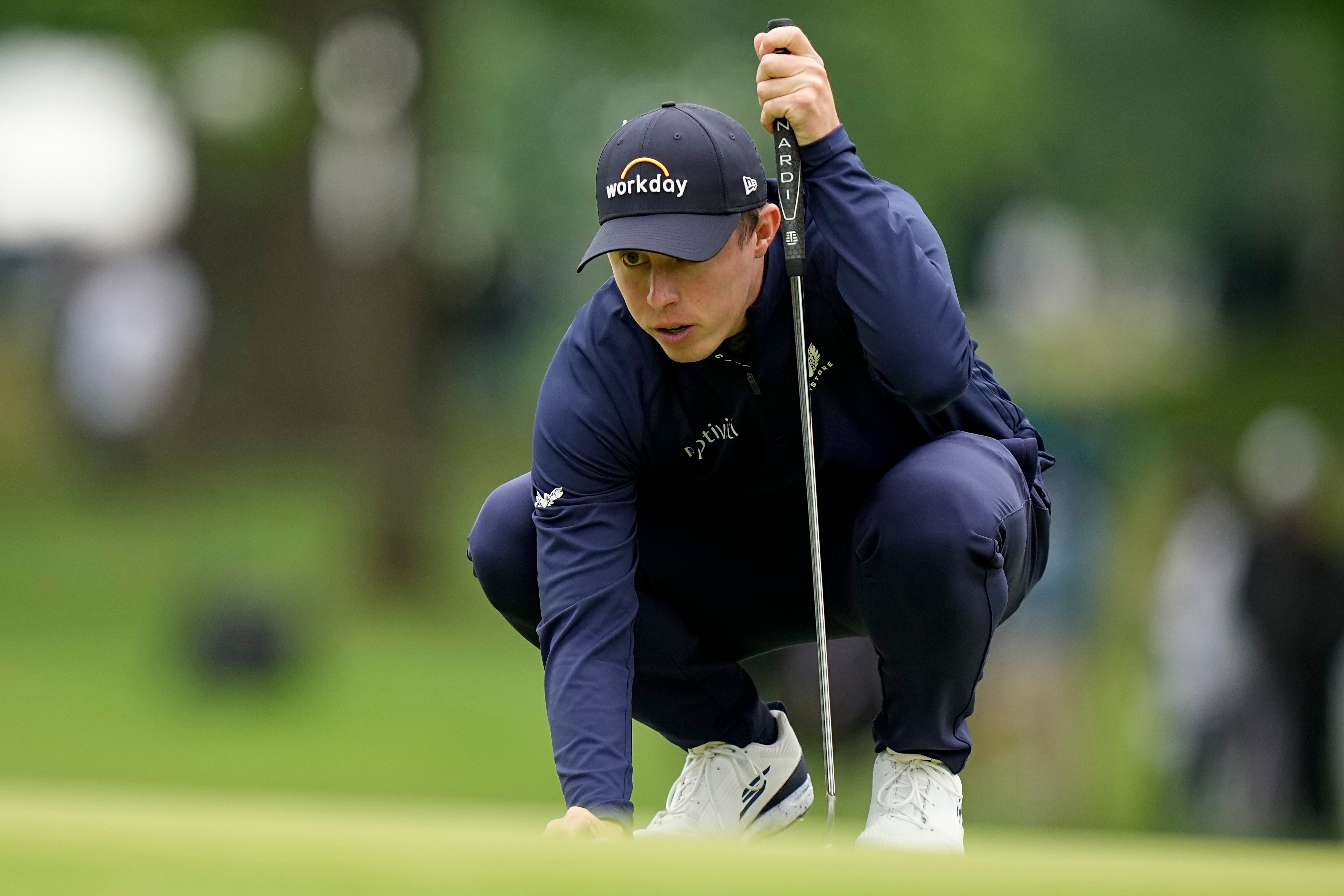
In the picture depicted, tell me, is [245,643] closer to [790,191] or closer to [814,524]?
[814,524]

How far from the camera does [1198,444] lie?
12.3 meters

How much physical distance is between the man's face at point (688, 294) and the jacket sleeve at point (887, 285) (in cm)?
21

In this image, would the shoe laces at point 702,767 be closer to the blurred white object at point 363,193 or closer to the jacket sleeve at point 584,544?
the jacket sleeve at point 584,544

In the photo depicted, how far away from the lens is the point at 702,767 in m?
4.66

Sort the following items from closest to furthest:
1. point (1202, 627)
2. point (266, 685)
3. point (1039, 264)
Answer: point (1202, 627)
point (266, 685)
point (1039, 264)

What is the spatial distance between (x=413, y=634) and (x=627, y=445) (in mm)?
11786

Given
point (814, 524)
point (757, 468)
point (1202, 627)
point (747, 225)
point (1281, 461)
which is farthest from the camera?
point (1281, 461)

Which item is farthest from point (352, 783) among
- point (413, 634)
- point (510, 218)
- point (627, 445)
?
point (510, 218)

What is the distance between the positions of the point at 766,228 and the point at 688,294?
12.5 inches

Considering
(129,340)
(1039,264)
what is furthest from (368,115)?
(1039,264)

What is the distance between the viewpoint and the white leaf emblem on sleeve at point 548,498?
401 centimetres

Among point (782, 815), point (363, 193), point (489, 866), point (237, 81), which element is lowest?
point (782, 815)

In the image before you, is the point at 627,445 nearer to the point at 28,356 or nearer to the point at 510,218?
the point at 28,356

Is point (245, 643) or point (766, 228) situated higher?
point (766, 228)
